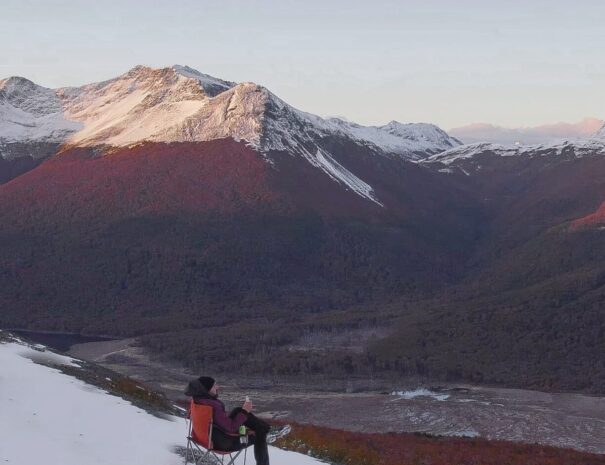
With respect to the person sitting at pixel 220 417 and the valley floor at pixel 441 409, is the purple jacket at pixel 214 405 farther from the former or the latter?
the valley floor at pixel 441 409

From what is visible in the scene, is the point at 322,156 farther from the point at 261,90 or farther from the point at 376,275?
the point at 376,275

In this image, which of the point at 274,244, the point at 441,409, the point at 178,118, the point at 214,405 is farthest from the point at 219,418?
the point at 178,118

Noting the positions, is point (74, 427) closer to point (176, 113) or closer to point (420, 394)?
point (420, 394)

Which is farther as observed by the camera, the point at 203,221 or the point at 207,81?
the point at 207,81

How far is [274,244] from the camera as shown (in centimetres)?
12106

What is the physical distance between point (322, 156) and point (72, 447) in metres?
139

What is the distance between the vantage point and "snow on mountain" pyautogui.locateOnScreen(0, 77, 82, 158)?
164 metres

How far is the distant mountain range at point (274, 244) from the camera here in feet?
250

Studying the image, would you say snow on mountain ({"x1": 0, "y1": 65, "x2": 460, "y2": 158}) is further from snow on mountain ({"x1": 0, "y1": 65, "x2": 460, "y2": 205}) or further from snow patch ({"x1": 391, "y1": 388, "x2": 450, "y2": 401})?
snow patch ({"x1": 391, "y1": 388, "x2": 450, "y2": 401})

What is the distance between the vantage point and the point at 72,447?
13.9 m

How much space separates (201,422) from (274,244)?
355ft

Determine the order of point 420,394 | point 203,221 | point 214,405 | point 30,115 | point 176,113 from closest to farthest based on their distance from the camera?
point 214,405 → point 420,394 → point 203,221 → point 176,113 → point 30,115

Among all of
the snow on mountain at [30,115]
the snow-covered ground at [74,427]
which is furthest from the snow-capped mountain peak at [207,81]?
the snow-covered ground at [74,427]

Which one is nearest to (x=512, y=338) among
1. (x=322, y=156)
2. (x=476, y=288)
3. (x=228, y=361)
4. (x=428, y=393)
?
(x=428, y=393)
